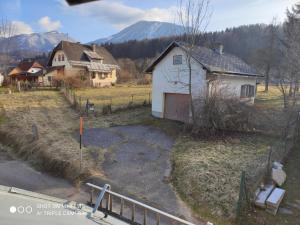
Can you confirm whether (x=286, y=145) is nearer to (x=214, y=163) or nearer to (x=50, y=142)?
(x=214, y=163)

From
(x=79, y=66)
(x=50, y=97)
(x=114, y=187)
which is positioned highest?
(x=79, y=66)

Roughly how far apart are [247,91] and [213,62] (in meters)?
4.03

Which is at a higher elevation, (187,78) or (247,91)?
(187,78)

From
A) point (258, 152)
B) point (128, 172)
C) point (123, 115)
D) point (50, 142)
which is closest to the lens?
point (128, 172)

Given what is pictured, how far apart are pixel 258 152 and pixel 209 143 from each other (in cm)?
217

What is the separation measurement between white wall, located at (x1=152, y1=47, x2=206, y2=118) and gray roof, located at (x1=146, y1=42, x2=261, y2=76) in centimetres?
32

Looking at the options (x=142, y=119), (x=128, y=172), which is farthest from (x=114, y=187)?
(x=142, y=119)

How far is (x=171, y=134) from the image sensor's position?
43.0ft

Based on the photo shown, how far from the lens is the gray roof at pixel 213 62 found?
13.7m

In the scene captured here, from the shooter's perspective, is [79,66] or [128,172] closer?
[128,172]

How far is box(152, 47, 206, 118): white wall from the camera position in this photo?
13969 mm

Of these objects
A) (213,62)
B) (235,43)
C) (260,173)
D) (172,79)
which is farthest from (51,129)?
(235,43)

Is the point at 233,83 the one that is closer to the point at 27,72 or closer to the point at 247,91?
the point at 247,91

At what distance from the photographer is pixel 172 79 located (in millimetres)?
15438
